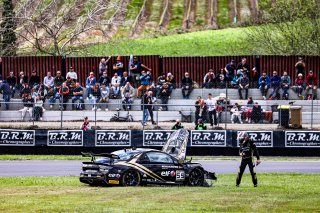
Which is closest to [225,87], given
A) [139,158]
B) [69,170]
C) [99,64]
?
[99,64]

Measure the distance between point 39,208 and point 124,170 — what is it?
244 inches

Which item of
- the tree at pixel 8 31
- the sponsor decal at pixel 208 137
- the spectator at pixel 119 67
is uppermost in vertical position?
the tree at pixel 8 31

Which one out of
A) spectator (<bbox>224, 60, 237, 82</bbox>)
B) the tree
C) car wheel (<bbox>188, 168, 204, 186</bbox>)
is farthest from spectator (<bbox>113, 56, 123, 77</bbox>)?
car wheel (<bbox>188, 168, 204, 186</bbox>)

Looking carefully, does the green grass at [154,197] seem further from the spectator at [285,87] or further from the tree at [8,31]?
the tree at [8,31]

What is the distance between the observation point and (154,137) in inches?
1622

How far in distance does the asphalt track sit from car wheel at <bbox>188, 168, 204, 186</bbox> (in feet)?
19.2

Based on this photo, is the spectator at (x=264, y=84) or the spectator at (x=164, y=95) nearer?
the spectator at (x=164, y=95)

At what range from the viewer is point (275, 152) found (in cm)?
4181

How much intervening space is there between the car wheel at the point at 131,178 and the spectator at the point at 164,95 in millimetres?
14708

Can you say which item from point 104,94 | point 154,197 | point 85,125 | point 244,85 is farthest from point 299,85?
point 154,197

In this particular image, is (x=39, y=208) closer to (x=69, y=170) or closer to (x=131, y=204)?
(x=131, y=204)

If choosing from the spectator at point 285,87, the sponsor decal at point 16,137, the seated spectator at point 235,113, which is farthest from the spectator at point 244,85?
the sponsor decal at point 16,137

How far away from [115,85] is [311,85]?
9533 mm

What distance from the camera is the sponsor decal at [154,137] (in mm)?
41094
